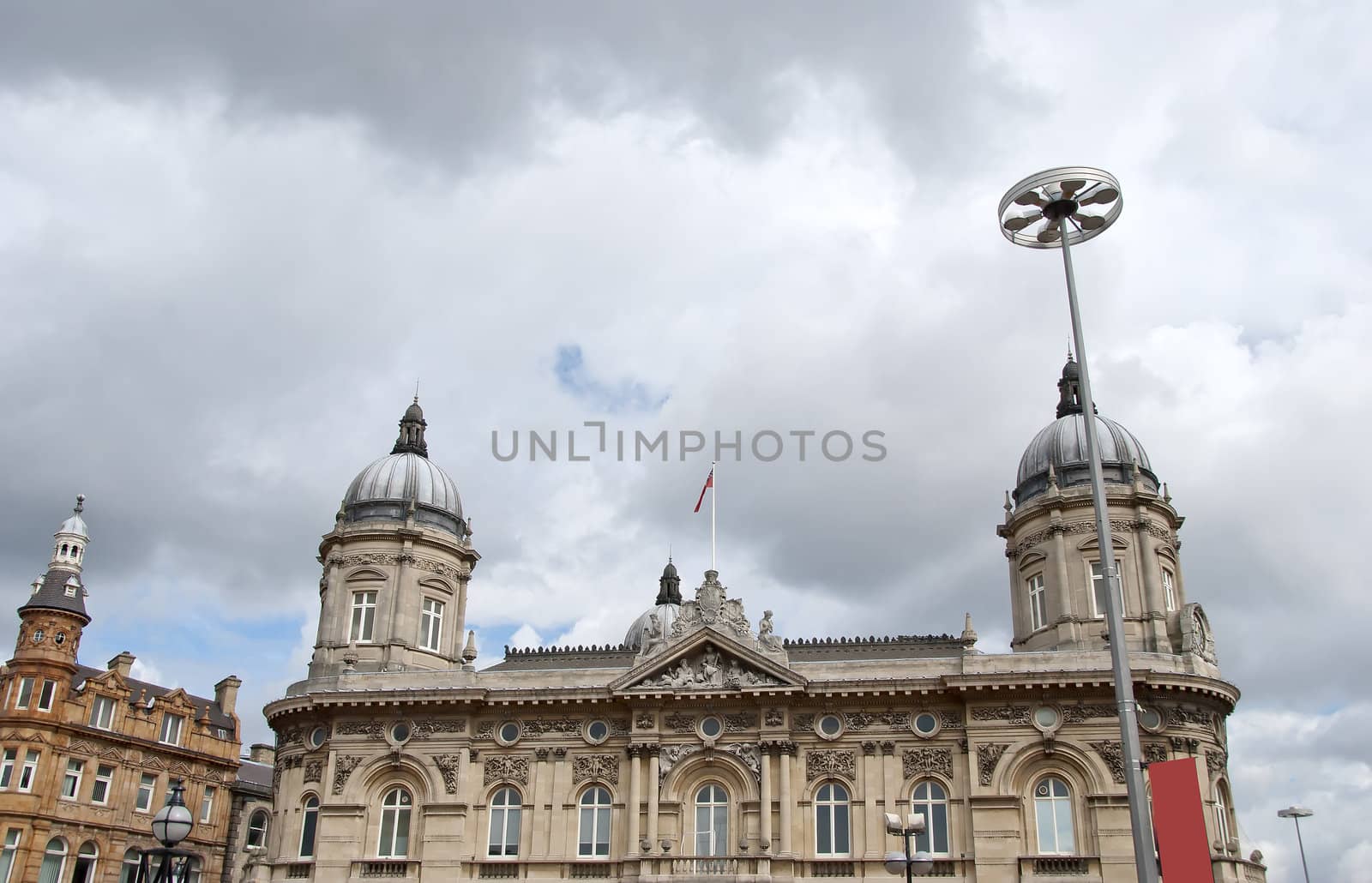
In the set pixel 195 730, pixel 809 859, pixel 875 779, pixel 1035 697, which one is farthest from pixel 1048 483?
pixel 195 730

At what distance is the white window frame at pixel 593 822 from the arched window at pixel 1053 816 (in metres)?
15.3

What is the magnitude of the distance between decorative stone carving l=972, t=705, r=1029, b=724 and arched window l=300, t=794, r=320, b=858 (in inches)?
993

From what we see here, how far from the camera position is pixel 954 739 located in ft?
141

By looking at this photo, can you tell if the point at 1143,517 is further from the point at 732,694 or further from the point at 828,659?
the point at 732,694

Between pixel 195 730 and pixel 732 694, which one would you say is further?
pixel 195 730

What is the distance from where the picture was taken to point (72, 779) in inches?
2301

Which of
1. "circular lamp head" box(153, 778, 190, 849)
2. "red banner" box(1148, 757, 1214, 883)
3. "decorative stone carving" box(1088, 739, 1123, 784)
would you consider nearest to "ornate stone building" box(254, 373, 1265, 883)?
"decorative stone carving" box(1088, 739, 1123, 784)

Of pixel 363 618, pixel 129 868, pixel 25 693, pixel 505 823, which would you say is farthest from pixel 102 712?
pixel 505 823

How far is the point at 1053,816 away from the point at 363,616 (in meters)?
28.8

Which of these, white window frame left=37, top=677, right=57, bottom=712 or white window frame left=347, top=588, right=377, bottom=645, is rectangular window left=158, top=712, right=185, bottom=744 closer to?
white window frame left=37, top=677, right=57, bottom=712

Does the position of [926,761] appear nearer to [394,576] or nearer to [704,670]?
[704,670]

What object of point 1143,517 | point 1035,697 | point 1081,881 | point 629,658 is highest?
point 1143,517

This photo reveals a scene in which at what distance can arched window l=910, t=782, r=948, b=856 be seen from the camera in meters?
42.2

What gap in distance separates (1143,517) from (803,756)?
1658 centimetres
